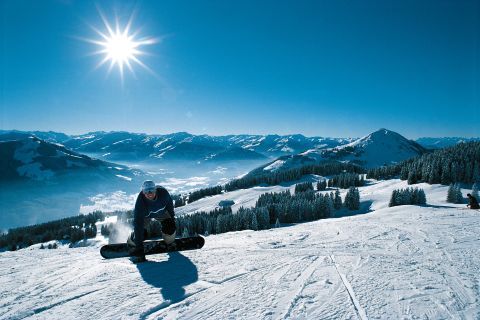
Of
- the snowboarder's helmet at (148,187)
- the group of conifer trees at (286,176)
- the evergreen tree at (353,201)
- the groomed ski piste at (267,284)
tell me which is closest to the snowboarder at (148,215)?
the snowboarder's helmet at (148,187)

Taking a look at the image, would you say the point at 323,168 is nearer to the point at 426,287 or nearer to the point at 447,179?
the point at 447,179

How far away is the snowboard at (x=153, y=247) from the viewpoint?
9695 millimetres

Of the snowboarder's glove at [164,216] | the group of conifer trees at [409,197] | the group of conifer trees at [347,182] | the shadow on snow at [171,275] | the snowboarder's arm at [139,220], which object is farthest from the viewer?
the group of conifer trees at [347,182]

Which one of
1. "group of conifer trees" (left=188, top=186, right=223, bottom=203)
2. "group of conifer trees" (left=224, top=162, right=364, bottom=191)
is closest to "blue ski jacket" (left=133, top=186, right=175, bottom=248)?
"group of conifer trees" (left=188, top=186, right=223, bottom=203)

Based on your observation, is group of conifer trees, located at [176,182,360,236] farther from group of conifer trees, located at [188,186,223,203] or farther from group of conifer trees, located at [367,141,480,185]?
group of conifer trees, located at [188,186,223,203]

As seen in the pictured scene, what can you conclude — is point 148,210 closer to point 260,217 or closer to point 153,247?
point 153,247

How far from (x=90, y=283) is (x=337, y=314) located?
596 cm

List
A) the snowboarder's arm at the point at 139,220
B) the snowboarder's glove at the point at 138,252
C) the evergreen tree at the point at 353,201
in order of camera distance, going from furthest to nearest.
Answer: the evergreen tree at the point at 353,201 → the snowboarder's arm at the point at 139,220 → the snowboarder's glove at the point at 138,252

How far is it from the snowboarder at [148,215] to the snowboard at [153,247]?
0.22m

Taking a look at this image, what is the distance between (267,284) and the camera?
6.20m

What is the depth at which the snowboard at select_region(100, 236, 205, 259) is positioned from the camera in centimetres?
970

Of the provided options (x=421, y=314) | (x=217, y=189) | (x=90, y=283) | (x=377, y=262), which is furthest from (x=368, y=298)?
(x=217, y=189)

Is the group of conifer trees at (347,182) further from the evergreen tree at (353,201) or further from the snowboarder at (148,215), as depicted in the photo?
the snowboarder at (148,215)

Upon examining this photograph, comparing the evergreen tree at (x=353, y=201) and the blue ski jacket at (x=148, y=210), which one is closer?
the blue ski jacket at (x=148, y=210)
